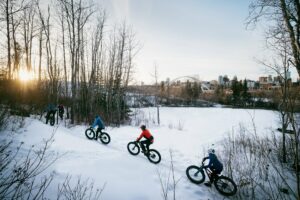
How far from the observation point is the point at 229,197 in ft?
24.3

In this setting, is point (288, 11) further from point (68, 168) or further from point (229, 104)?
point (229, 104)

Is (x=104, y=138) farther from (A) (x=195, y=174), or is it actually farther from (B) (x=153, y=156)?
(A) (x=195, y=174)

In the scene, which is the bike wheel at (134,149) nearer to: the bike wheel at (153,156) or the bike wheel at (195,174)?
the bike wheel at (153,156)

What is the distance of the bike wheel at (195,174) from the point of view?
7777 millimetres

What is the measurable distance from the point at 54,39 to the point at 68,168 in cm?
2129

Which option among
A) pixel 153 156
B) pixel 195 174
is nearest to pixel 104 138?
pixel 153 156

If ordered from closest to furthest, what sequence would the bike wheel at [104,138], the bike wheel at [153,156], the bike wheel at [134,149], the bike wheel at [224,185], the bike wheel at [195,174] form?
the bike wheel at [224,185], the bike wheel at [195,174], the bike wheel at [153,156], the bike wheel at [134,149], the bike wheel at [104,138]

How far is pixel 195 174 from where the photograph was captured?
795cm

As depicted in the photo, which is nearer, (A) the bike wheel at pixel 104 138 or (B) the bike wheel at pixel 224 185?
(B) the bike wheel at pixel 224 185

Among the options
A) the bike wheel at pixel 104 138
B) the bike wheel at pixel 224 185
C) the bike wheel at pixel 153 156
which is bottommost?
the bike wheel at pixel 224 185

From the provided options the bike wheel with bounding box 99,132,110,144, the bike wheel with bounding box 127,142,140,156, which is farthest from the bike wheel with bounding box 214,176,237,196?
the bike wheel with bounding box 99,132,110,144

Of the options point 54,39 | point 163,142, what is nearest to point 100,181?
point 163,142

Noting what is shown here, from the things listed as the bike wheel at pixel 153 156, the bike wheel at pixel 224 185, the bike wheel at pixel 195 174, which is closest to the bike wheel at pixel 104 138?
the bike wheel at pixel 153 156

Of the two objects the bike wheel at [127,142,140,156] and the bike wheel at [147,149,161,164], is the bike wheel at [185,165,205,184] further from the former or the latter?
the bike wheel at [127,142,140,156]
